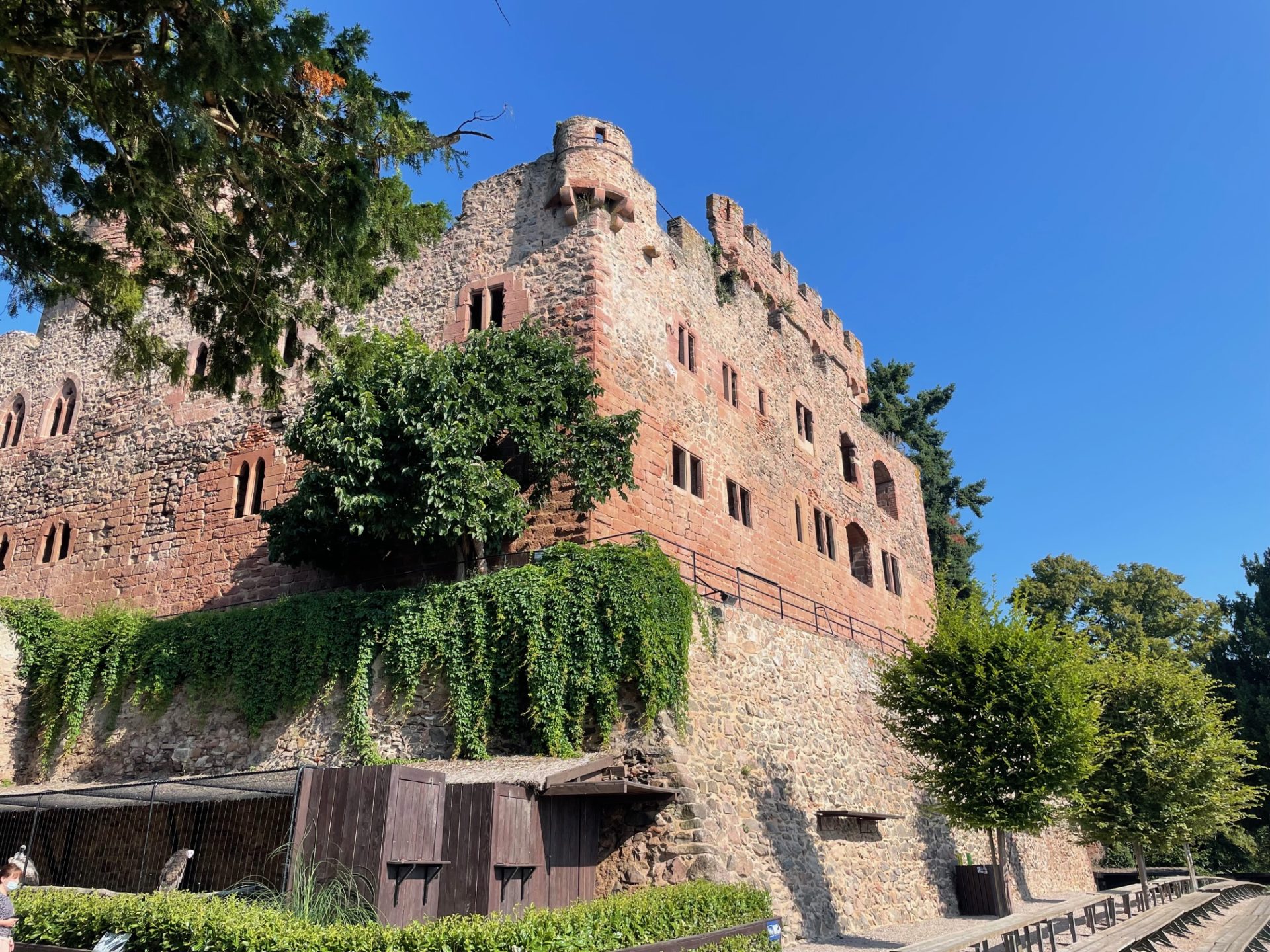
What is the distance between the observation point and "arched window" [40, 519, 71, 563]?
69.3ft

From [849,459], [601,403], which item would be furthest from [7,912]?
[849,459]

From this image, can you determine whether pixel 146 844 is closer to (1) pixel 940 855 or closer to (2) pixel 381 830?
(2) pixel 381 830

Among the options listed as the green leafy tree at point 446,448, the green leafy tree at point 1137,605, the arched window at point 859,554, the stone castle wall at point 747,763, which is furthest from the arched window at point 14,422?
the green leafy tree at point 1137,605

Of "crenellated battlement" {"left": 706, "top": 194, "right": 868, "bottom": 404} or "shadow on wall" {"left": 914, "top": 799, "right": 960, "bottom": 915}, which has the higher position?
"crenellated battlement" {"left": 706, "top": 194, "right": 868, "bottom": 404}

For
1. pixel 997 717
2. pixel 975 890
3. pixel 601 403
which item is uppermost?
pixel 601 403

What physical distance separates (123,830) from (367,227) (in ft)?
30.5

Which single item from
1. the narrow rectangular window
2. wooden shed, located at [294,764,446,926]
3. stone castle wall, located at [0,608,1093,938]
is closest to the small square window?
stone castle wall, located at [0,608,1093,938]

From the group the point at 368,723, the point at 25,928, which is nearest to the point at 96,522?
the point at 368,723

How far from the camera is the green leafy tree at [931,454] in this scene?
38281mm

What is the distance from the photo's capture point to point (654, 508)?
56.5 feet

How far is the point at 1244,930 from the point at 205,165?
842 inches

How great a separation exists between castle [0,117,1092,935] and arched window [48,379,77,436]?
58mm

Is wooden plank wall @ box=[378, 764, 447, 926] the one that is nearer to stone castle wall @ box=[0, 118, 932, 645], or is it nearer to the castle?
the castle

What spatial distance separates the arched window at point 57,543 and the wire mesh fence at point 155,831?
849 cm
